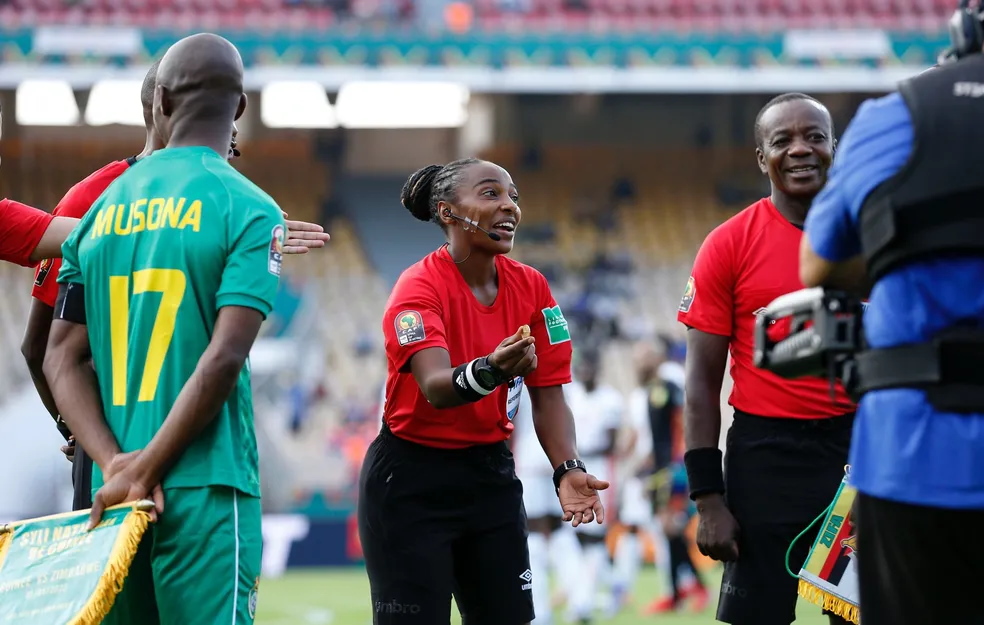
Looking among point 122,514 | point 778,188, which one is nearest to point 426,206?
point 778,188

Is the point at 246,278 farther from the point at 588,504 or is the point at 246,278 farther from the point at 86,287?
the point at 588,504

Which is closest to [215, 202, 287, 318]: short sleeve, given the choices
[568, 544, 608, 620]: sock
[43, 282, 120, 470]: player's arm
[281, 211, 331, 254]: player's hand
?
[43, 282, 120, 470]: player's arm

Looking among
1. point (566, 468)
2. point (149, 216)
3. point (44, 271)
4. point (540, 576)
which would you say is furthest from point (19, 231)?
point (540, 576)

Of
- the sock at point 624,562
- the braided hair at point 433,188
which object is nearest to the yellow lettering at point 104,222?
the braided hair at point 433,188

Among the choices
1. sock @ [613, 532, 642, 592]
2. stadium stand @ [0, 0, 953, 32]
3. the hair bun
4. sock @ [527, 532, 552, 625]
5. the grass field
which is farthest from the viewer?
stadium stand @ [0, 0, 953, 32]

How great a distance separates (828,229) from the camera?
2992 millimetres

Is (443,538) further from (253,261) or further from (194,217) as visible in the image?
(194,217)

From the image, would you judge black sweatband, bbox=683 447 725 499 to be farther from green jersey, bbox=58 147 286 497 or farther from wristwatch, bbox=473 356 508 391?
green jersey, bbox=58 147 286 497

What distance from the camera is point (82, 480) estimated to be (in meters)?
4.11

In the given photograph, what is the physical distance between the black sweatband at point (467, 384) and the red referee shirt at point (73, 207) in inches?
52.7

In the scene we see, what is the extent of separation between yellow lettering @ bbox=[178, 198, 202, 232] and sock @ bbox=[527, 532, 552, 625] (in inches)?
254

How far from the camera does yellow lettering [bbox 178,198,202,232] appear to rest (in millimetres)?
3342

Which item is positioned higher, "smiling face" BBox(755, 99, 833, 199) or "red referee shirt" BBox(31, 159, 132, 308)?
"smiling face" BBox(755, 99, 833, 199)

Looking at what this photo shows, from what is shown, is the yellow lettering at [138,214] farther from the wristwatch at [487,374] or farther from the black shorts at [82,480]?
the wristwatch at [487,374]
